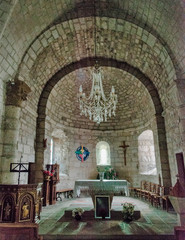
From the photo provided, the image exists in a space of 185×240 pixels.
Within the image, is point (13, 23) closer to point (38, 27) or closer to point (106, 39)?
point (38, 27)

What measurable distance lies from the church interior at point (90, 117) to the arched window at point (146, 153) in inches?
2.1

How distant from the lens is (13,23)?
5.12 meters

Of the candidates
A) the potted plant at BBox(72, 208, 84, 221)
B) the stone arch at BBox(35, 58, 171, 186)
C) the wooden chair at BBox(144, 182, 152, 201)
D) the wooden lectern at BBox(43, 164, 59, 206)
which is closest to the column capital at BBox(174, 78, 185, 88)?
the stone arch at BBox(35, 58, 171, 186)

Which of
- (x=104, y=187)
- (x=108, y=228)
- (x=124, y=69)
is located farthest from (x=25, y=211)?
(x=124, y=69)

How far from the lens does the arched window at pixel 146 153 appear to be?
31.7ft

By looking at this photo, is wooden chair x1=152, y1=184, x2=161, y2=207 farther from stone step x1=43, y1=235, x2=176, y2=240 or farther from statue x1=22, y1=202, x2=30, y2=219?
statue x1=22, y1=202, x2=30, y2=219

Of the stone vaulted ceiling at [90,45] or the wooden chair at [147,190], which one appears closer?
the stone vaulted ceiling at [90,45]

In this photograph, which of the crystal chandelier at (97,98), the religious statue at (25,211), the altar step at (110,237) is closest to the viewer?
the altar step at (110,237)

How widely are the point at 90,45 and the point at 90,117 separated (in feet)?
12.4

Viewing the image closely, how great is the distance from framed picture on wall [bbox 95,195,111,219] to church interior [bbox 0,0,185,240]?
0.10ft

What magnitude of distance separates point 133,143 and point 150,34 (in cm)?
592

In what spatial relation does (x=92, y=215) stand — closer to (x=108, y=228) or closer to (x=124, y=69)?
(x=108, y=228)

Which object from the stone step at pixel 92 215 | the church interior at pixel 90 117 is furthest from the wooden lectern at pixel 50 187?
the stone step at pixel 92 215

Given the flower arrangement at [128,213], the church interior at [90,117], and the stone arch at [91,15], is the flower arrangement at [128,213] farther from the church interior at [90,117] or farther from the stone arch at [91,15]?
the stone arch at [91,15]
